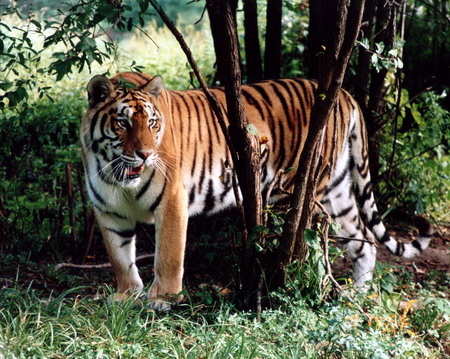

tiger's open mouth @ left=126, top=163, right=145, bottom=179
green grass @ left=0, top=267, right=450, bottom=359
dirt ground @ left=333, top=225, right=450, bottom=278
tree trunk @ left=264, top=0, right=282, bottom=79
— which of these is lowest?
dirt ground @ left=333, top=225, right=450, bottom=278

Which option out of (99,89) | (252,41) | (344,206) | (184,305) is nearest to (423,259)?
(344,206)

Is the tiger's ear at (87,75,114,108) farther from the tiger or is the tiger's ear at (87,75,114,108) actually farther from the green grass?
the green grass

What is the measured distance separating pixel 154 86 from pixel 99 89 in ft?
1.20

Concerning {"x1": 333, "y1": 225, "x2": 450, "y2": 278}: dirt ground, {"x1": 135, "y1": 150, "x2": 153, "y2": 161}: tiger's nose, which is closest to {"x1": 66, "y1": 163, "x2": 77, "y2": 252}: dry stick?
{"x1": 135, "y1": 150, "x2": 153, "y2": 161}: tiger's nose

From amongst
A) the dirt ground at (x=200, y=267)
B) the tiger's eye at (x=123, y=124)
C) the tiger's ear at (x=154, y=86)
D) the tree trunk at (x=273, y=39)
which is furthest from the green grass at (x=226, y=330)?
the tree trunk at (x=273, y=39)

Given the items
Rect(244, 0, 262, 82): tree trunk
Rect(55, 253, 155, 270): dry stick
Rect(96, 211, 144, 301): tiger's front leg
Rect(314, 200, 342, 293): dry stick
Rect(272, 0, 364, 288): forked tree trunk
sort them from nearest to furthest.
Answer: Rect(272, 0, 364, 288): forked tree trunk → Rect(314, 200, 342, 293): dry stick → Rect(96, 211, 144, 301): tiger's front leg → Rect(55, 253, 155, 270): dry stick → Rect(244, 0, 262, 82): tree trunk

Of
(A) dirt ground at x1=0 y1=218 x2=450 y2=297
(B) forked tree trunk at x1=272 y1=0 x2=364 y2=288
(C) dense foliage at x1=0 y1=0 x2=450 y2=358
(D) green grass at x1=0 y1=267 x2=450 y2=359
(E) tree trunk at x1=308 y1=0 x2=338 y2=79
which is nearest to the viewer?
(D) green grass at x1=0 y1=267 x2=450 y2=359

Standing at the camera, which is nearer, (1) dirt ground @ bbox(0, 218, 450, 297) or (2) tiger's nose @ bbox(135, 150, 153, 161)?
(2) tiger's nose @ bbox(135, 150, 153, 161)

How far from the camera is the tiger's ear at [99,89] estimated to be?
419cm

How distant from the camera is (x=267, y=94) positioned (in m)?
5.00

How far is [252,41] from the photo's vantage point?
5.55 m

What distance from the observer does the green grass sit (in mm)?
3275

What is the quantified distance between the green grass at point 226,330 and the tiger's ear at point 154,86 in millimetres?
1364

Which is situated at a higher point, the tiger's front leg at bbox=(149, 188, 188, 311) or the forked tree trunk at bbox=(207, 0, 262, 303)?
the forked tree trunk at bbox=(207, 0, 262, 303)
